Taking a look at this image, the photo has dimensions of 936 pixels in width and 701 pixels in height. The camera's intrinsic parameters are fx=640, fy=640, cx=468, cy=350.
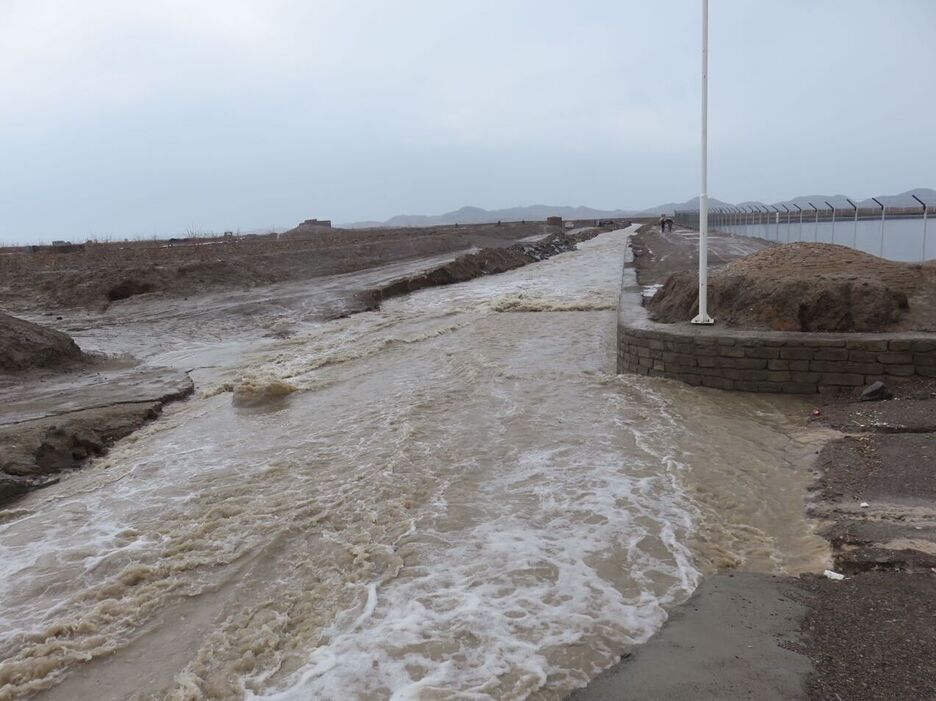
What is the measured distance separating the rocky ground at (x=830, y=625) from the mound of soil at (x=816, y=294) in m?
3.32

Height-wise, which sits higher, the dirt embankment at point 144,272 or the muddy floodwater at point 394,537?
the dirt embankment at point 144,272

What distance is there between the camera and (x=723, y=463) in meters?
6.05

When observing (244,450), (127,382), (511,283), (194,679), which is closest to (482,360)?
(244,450)

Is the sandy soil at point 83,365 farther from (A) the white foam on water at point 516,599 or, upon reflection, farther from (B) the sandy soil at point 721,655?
(B) the sandy soil at point 721,655

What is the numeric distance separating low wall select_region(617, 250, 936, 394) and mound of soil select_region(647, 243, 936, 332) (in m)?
0.41

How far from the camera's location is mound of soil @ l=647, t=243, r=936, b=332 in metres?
7.81

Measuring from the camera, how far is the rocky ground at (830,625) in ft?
9.37

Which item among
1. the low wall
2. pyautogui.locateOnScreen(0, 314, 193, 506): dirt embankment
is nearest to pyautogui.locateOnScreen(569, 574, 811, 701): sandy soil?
the low wall

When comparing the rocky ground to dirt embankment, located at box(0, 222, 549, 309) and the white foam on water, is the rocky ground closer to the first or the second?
the white foam on water

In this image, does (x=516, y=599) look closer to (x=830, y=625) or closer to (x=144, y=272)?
(x=830, y=625)

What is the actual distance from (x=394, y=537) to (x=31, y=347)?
30.7 ft

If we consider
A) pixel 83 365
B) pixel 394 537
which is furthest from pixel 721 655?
pixel 83 365

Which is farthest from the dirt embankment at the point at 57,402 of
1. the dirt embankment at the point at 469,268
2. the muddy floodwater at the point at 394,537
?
the dirt embankment at the point at 469,268

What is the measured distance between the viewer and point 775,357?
765cm
